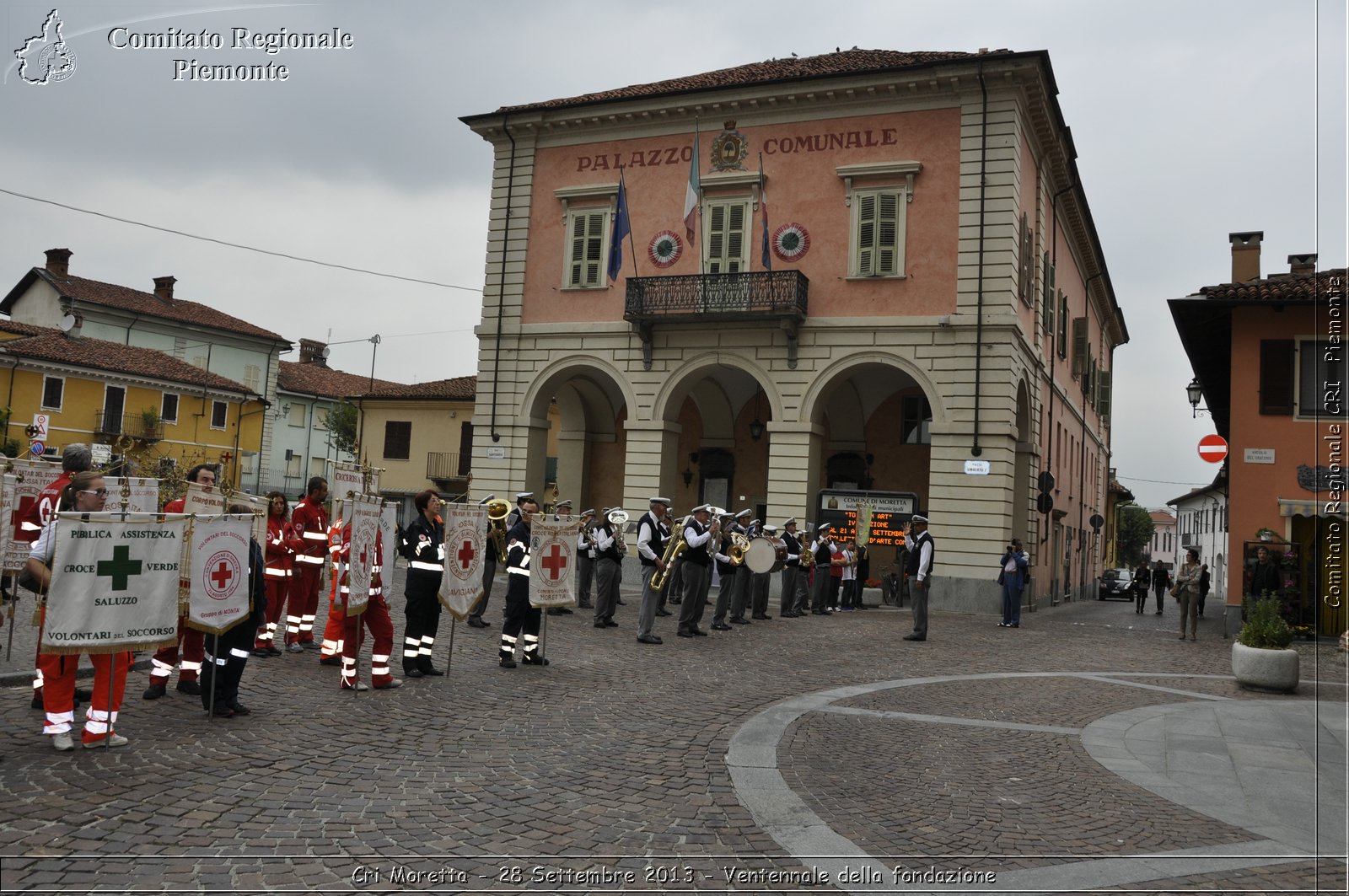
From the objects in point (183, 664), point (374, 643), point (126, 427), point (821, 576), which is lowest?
point (183, 664)

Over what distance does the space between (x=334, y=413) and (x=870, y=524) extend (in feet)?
141

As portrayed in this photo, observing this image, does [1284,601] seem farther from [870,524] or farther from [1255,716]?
[1255,716]

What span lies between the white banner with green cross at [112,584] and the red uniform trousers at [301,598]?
3.90 meters

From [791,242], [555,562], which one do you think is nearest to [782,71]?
[791,242]

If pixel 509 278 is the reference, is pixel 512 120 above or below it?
above

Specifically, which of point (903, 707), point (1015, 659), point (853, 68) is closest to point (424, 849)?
point (903, 707)

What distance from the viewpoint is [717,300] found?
83.8 ft

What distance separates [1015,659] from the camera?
46.7 ft

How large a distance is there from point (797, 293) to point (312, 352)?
5274 centimetres

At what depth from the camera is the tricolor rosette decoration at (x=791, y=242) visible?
25.5m

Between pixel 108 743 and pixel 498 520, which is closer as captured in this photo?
pixel 108 743

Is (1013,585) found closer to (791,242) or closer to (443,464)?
(791,242)

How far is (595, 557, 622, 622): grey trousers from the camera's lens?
15.3m

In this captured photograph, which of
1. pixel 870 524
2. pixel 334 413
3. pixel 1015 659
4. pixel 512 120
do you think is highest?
pixel 512 120
